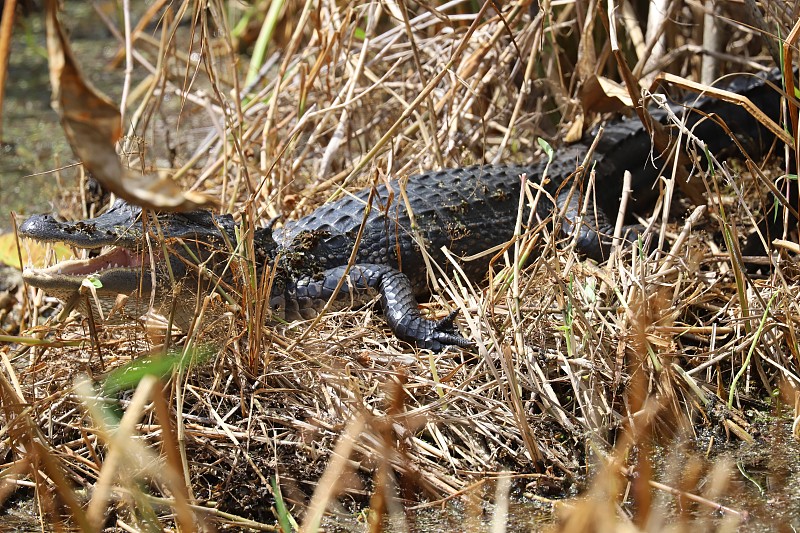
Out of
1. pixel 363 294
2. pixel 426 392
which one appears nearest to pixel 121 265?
pixel 363 294

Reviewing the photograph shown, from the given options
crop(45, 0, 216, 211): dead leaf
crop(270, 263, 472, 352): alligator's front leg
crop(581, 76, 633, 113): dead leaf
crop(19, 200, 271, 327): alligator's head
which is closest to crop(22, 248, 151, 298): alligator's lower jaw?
crop(19, 200, 271, 327): alligator's head

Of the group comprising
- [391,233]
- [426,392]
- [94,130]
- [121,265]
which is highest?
[94,130]

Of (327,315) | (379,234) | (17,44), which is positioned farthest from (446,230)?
(17,44)

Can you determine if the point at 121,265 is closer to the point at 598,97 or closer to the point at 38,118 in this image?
the point at 598,97

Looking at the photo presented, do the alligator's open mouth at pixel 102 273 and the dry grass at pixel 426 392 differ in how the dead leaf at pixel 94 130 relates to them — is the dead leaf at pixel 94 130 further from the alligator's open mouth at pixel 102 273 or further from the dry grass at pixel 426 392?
the alligator's open mouth at pixel 102 273

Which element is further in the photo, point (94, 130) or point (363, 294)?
point (363, 294)

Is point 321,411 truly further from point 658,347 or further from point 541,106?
point 541,106
